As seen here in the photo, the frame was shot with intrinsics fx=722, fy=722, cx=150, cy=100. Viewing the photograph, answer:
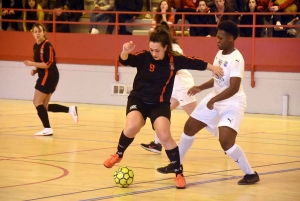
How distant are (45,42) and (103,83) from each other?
737cm

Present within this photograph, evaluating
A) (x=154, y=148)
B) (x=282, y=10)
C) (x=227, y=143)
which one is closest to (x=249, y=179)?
(x=227, y=143)

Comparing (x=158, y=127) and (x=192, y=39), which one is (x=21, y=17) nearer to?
(x=192, y=39)

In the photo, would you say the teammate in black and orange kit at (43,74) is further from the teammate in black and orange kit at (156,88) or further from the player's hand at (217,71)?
the player's hand at (217,71)

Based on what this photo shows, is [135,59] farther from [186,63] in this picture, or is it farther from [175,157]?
[175,157]

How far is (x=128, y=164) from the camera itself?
9680 mm

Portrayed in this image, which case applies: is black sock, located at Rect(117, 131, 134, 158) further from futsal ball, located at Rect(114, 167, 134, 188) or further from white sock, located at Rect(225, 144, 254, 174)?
white sock, located at Rect(225, 144, 254, 174)

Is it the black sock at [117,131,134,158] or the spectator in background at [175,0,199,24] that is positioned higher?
the spectator in background at [175,0,199,24]

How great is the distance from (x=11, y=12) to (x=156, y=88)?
14281mm

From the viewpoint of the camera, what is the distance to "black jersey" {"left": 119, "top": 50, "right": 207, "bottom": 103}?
8.15m

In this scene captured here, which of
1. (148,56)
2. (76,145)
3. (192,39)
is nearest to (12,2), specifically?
(192,39)

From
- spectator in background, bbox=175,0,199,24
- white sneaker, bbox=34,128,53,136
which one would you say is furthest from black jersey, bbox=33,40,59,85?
spectator in background, bbox=175,0,199,24

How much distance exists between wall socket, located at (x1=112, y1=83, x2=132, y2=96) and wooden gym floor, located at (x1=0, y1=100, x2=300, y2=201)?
3878 millimetres

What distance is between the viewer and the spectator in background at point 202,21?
1877 centimetres

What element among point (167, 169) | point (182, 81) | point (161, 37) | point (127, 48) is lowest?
point (167, 169)
